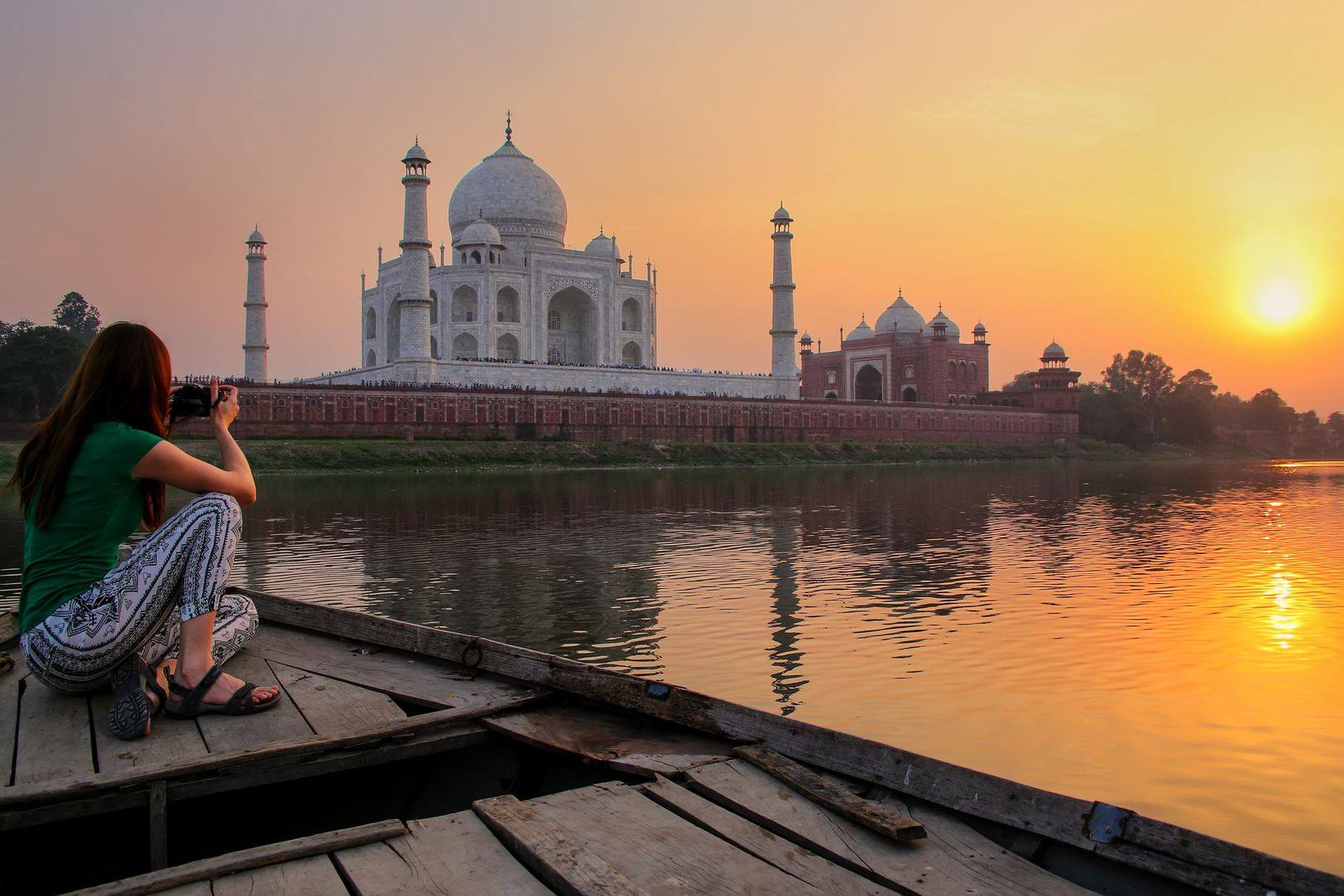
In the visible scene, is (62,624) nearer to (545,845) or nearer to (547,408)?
(545,845)

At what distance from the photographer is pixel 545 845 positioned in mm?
2777

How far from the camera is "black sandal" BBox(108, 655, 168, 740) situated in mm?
3641

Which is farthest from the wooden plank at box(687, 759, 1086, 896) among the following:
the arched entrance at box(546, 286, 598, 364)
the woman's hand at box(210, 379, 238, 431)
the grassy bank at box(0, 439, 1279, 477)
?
the arched entrance at box(546, 286, 598, 364)

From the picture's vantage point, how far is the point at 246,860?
269 cm

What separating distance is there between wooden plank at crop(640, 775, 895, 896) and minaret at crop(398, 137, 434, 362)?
44790 mm

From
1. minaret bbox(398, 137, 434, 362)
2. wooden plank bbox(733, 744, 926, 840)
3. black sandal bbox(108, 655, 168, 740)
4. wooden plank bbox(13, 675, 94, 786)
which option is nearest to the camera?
wooden plank bbox(733, 744, 926, 840)

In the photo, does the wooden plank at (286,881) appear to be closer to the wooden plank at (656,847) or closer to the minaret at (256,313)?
the wooden plank at (656,847)

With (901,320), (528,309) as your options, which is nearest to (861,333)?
(901,320)

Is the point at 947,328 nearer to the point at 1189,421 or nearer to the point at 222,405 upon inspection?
the point at 1189,421

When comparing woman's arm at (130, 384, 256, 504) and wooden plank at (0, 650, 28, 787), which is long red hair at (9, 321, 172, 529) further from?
wooden plank at (0, 650, 28, 787)

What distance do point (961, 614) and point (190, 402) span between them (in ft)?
22.4

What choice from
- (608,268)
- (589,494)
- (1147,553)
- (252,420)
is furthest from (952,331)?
(1147,553)

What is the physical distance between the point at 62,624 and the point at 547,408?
1742 inches

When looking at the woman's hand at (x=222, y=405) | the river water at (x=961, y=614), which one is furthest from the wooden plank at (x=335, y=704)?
the river water at (x=961, y=614)
